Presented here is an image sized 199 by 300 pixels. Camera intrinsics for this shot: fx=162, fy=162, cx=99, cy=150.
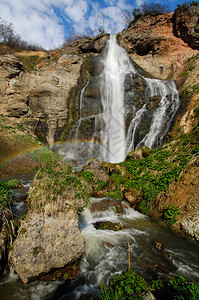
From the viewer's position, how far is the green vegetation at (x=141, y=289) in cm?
318

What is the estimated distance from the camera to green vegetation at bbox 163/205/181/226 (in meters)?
6.93

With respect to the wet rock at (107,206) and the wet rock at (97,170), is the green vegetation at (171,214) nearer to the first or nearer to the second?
the wet rock at (107,206)

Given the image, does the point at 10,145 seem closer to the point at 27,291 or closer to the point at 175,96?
the point at 27,291

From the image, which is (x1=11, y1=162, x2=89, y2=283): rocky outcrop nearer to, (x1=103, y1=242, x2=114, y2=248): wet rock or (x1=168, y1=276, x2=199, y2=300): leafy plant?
(x1=103, y1=242, x2=114, y2=248): wet rock

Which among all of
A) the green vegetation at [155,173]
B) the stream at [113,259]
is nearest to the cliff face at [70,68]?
the green vegetation at [155,173]

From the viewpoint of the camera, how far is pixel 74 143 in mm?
21766

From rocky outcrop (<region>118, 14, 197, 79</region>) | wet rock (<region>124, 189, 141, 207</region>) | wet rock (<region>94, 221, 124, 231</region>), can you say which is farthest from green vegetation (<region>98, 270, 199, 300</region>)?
rocky outcrop (<region>118, 14, 197, 79</region>)

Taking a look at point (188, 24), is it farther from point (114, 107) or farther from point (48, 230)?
point (48, 230)

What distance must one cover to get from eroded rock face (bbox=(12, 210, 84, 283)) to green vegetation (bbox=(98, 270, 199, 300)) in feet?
4.15

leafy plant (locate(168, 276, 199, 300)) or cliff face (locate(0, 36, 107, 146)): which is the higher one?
cliff face (locate(0, 36, 107, 146))

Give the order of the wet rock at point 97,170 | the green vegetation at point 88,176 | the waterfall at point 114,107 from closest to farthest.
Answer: the green vegetation at point 88,176 → the wet rock at point 97,170 → the waterfall at point 114,107

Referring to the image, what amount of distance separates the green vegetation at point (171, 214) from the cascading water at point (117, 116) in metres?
10.5

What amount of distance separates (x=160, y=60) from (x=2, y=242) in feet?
120

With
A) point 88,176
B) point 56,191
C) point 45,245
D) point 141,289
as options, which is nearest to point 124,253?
point 141,289
